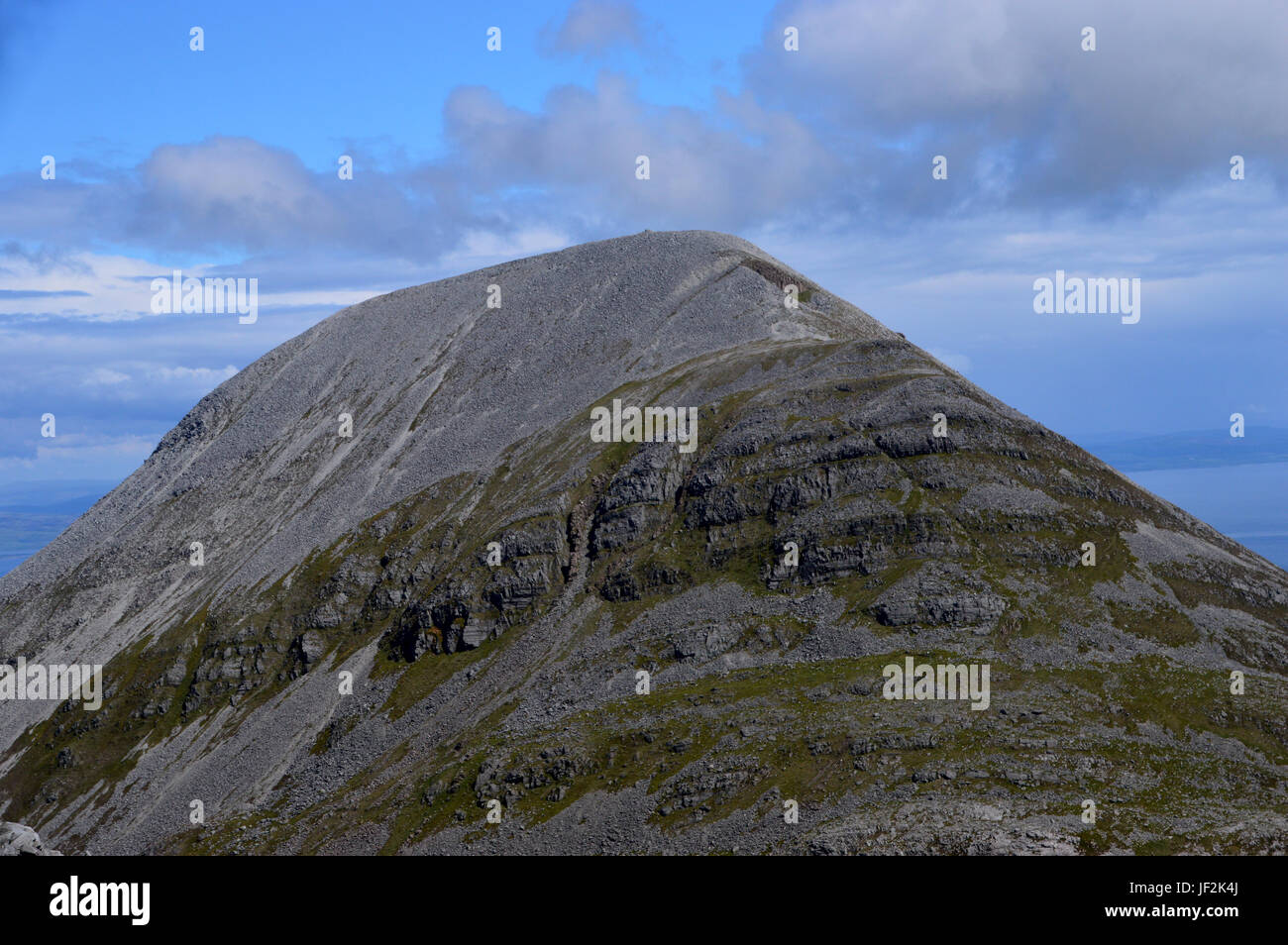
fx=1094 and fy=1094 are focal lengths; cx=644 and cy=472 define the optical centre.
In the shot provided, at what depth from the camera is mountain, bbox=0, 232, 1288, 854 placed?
82938 mm

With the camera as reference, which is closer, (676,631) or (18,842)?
(18,842)

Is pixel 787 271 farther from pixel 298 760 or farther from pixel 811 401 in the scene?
pixel 298 760

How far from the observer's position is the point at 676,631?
109m

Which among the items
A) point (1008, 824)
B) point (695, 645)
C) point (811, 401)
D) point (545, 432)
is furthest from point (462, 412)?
point (1008, 824)

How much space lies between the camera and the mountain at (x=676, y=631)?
8294 cm

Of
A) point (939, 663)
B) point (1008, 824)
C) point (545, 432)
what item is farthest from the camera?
point (545, 432)

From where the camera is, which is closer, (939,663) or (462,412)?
(939,663)

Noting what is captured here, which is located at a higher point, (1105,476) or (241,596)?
(1105,476)

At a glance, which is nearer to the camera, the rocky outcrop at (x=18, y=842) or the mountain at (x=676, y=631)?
the rocky outcrop at (x=18, y=842)

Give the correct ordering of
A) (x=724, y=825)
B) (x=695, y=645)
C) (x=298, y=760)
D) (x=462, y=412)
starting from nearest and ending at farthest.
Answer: (x=724, y=825)
(x=695, y=645)
(x=298, y=760)
(x=462, y=412)

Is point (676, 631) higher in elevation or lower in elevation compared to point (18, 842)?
higher

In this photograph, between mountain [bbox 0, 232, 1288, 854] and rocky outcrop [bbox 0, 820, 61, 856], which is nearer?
rocky outcrop [bbox 0, 820, 61, 856]

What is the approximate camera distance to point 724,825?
81.3 meters

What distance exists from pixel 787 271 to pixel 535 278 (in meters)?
45.3
